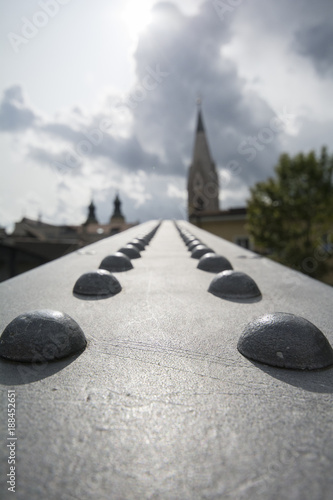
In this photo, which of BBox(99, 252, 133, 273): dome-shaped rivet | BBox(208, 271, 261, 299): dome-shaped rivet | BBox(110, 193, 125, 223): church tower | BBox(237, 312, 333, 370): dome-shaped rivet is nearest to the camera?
BBox(237, 312, 333, 370): dome-shaped rivet

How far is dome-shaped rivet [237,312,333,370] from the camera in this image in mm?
1153

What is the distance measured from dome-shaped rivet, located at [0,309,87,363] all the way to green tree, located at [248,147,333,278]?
1781 cm

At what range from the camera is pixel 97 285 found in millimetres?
2352

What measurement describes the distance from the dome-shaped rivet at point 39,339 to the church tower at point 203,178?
60.0 m

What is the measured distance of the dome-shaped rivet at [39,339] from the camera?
118 cm

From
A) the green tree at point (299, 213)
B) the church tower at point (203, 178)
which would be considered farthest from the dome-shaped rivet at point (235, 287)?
the church tower at point (203, 178)

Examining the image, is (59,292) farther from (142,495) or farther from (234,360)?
(142,495)

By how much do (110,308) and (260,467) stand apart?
1423mm

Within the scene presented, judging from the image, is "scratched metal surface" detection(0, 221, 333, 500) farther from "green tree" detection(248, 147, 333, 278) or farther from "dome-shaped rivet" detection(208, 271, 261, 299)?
"green tree" detection(248, 147, 333, 278)

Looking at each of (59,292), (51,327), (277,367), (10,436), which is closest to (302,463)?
(277,367)

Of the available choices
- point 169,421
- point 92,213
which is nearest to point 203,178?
point 92,213

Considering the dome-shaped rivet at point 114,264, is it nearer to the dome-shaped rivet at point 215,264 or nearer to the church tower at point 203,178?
the dome-shaped rivet at point 215,264

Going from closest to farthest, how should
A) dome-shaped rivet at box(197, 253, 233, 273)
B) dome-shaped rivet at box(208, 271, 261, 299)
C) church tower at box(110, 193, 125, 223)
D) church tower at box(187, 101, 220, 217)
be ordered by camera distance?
1. dome-shaped rivet at box(208, 271, 261, 299)
2. dome-shaped rivet at box(197, 253, 233, 273)
3. church tower at box(187, 101, 220, 217)
4. church tower at box(110, 193, 125, 223)

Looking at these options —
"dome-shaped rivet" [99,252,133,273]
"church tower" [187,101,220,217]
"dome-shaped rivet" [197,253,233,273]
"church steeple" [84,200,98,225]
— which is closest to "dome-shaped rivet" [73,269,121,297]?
"dome-shaped rivet" [99,252,133,273]
